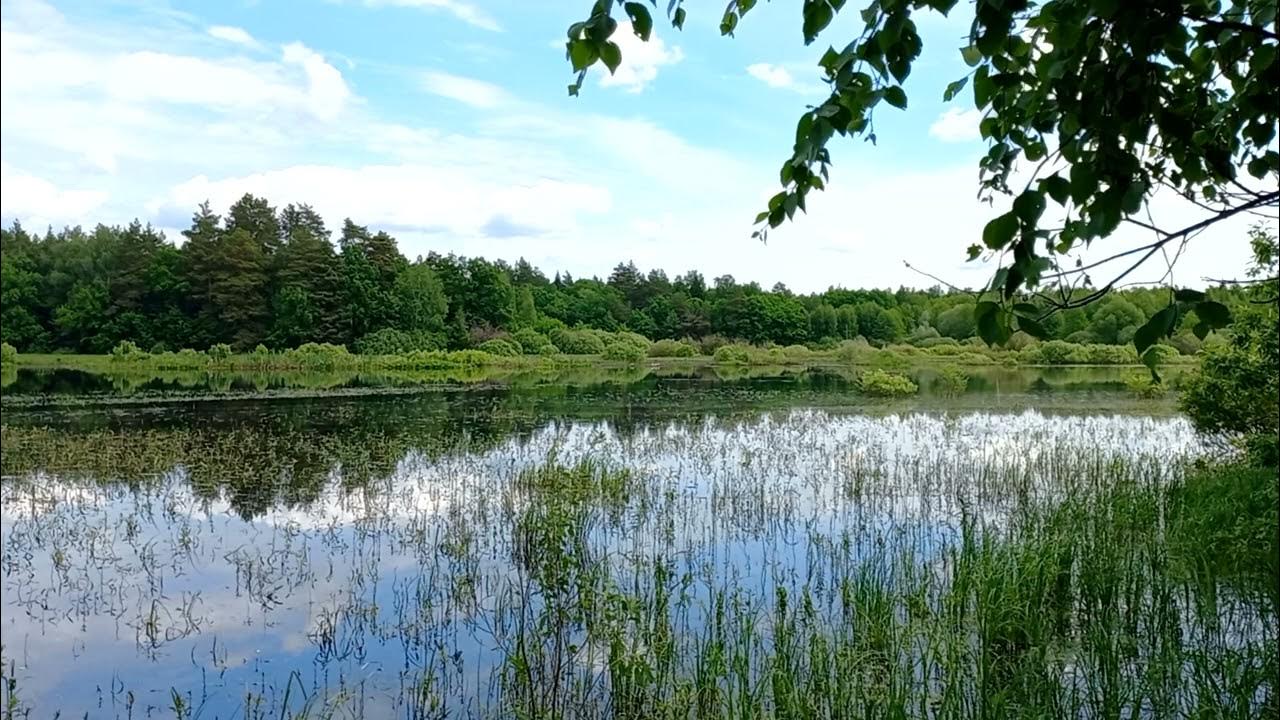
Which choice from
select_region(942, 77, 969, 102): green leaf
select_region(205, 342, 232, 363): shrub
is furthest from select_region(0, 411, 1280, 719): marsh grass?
select_region(205, 342, 232, 363): shrub

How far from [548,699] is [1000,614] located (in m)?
2.93

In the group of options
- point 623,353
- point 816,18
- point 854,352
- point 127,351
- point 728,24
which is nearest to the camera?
point 816,18

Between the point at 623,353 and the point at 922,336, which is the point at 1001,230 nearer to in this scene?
the point at 623,353

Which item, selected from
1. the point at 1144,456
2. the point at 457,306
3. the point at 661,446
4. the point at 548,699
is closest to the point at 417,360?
the point at 457,306

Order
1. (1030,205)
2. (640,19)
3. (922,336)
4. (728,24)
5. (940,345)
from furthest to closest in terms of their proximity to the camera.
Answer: (922,336) → (940,345) → (728,24) → (640,19) → (1030,205)

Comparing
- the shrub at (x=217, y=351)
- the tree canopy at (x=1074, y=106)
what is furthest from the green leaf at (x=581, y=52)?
the shrub at (x=217, y=351)

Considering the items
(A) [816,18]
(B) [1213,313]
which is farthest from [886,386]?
(B) [1213,313]

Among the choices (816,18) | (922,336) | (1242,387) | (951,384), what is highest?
(922,336)

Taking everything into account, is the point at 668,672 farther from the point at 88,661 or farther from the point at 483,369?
the point at 483,369

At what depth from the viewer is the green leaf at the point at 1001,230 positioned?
1.24 meters

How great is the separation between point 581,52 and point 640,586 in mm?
5728

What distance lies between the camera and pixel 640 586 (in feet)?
21.9

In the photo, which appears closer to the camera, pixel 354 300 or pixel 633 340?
pixel 354 300

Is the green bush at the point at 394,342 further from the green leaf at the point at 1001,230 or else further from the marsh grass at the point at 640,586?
the green leaf at the point at 1001,230
